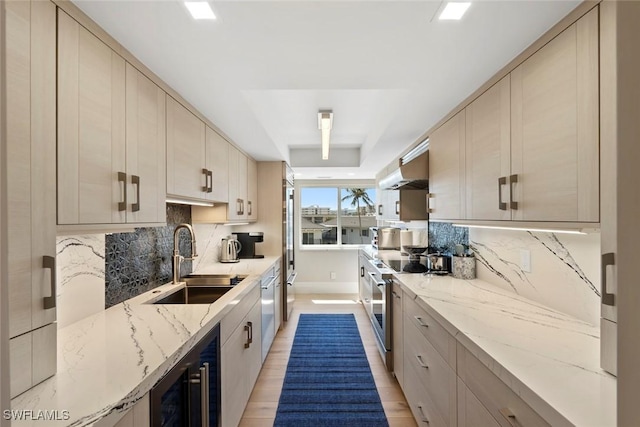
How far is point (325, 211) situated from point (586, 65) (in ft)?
16.7

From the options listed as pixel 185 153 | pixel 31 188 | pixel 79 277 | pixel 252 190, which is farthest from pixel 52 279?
pixel 252 190

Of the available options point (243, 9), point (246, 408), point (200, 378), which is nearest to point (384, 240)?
point (246, 408)

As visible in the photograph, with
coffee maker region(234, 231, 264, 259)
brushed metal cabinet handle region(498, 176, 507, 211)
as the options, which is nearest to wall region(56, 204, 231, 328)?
coffee maker region(234, 231, 264, 259)

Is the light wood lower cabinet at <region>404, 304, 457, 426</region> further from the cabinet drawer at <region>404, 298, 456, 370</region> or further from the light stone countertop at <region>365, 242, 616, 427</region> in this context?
the light stone countertop at <region>365, 242, 616, 427</region>

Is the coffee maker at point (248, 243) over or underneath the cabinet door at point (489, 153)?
underneath

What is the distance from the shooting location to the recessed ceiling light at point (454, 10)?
1.06m

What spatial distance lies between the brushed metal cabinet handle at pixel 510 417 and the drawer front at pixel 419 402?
2.10 feet

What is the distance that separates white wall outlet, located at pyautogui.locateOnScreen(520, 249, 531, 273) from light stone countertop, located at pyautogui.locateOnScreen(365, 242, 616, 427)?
181 millimetres

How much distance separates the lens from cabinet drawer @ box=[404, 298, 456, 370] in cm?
144

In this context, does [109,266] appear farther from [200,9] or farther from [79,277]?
[200,9]

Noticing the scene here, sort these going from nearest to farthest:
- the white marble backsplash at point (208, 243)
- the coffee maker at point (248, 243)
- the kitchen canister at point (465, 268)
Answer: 1. the kitchen canister at point (465, 268)
2. the white marble backsplash at point (208, 243)
3. the coffee maker at point (248, 243)

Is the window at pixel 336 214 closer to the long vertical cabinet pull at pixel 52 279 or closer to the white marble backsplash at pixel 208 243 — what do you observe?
the white marble backsplash at pixel 208 243

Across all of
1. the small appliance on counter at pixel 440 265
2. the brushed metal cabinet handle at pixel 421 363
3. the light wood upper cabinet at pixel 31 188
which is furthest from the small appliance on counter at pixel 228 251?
the light wood upper cabinet at pixel 31 188

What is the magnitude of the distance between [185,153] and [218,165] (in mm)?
644
